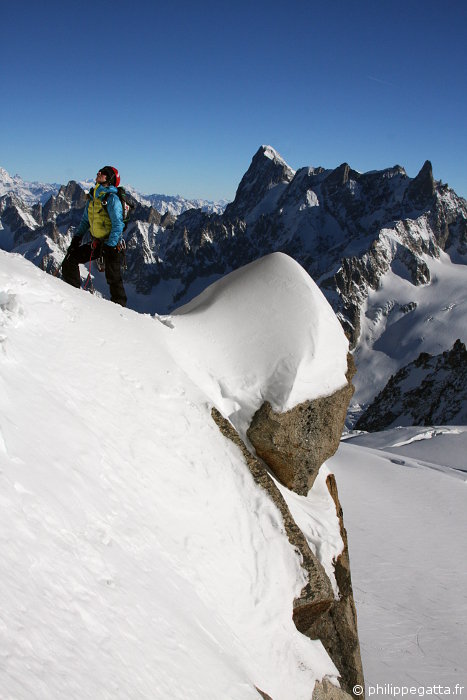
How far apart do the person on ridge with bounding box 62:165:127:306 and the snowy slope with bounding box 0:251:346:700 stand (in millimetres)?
1429

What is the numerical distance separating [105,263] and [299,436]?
5335 mm

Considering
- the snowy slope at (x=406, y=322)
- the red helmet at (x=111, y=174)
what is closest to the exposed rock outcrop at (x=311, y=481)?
the red helmet at (x=111, y=174)

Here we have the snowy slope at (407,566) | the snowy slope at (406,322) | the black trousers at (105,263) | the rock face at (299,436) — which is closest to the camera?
the rock face at (299,436)

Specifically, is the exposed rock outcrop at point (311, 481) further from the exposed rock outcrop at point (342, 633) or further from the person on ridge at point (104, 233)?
the person on ridge at point (104, 233)

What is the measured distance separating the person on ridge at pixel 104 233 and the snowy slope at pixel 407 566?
11.2 metres

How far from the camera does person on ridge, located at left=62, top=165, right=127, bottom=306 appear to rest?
30.7ft

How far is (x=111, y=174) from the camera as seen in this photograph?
9.40m

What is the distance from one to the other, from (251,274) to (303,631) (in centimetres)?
714

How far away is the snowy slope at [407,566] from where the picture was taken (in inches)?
485

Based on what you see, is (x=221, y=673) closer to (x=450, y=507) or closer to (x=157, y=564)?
(x=157, y=564)

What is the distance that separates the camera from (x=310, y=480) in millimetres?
9852

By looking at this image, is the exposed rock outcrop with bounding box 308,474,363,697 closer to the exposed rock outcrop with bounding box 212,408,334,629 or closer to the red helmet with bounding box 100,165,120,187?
the exposed rock outcrop with bounding box 212,408,334,629

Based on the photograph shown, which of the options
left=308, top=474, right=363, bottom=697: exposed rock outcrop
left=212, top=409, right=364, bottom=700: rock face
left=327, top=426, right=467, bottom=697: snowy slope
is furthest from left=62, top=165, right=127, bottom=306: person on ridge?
left=327, top=426, right=467, bottom=697: snowy slope

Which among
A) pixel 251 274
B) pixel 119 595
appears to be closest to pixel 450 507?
pixel 251 274
